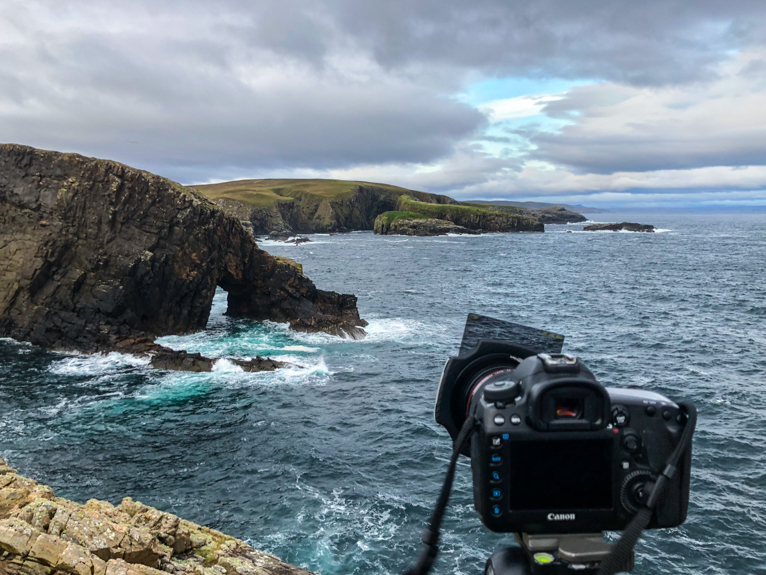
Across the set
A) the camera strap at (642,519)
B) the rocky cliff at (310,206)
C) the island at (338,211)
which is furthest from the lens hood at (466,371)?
the rocky cliff at (310,206)

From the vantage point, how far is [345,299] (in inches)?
1674

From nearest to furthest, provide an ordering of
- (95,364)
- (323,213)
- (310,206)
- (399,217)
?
(95,364)
(399,217)
(323,213)
(310,206)

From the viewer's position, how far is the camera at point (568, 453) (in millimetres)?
2902

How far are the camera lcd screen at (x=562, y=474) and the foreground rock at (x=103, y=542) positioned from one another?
8.21 meters

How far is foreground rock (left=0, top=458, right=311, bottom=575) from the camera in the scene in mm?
8430

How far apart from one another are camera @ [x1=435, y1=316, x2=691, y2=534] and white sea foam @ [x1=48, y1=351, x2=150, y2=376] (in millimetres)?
30044

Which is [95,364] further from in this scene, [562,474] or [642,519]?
[642,519]

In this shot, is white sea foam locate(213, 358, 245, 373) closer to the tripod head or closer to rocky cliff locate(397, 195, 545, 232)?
the tripod head

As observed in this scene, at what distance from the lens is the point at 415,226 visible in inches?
6024

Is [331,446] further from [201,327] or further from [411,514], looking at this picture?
[201,327]

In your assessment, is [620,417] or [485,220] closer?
[620,417]

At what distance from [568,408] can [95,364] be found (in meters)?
32.1

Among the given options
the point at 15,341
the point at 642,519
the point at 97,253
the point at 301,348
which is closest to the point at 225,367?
the point at 301,348

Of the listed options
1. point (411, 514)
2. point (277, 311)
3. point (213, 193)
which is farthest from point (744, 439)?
point (213, 193)
